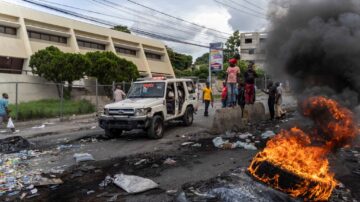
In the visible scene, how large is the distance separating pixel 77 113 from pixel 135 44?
25259 millimetres

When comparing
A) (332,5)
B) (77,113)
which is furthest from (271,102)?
(77,113)

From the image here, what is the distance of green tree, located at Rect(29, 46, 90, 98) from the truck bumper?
55.4ft

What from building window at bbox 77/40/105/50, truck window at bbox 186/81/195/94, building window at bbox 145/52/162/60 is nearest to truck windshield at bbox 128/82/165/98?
truck window at bbox 186/81/195/94

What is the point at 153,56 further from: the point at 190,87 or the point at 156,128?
the point at 156,128

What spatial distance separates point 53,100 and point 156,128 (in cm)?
1263

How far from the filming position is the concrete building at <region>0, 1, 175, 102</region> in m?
28.1

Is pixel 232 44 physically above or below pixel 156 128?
above

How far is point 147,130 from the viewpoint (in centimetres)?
1214

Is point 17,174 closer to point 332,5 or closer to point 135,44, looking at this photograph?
point 332,5

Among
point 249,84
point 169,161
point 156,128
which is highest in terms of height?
point 249,84

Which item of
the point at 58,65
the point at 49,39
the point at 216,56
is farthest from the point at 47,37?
the point at 216,56

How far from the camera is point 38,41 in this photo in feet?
111

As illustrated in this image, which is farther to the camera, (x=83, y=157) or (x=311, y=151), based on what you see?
(x=83, y=157)

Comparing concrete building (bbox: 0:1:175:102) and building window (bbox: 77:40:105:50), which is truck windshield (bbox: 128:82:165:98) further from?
building window (bbox: 77:40:105:50)
